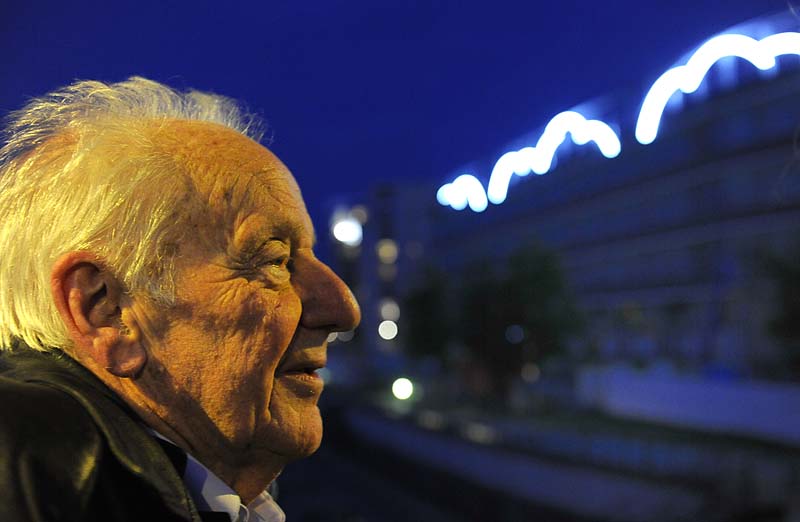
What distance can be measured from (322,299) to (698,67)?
20.3 m

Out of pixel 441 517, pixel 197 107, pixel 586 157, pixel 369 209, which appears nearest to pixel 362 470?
pixel 441 517

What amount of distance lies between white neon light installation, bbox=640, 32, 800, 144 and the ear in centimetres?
1232

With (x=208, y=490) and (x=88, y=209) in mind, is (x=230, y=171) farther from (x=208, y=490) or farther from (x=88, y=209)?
(x=208, y=490)

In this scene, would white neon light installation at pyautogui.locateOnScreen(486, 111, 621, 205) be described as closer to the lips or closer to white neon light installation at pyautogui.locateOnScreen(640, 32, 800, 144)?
white neon light installation at pyautogui.locateOnScreen(640, 32, 800, 144)

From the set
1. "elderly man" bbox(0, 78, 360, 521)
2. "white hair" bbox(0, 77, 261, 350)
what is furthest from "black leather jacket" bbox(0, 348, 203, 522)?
"white hair" bbox(0, 77, 261, 350)

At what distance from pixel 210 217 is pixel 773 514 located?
8242 mm

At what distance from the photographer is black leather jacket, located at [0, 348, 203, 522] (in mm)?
630

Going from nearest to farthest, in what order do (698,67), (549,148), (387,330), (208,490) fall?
1. (208,490)
2. (698,67)
3. (549,148)
4. (387,330)

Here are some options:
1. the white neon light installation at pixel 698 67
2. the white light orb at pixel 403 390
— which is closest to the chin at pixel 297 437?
the white neon light installation at pixel 698 67

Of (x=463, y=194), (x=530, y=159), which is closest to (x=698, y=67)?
(x=530, y=159)

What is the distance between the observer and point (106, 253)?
84cm

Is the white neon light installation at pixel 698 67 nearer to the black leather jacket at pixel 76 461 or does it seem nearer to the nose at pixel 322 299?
the nose at pixel 322 299

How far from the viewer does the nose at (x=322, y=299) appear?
2.94ft

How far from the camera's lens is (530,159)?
3234cm
